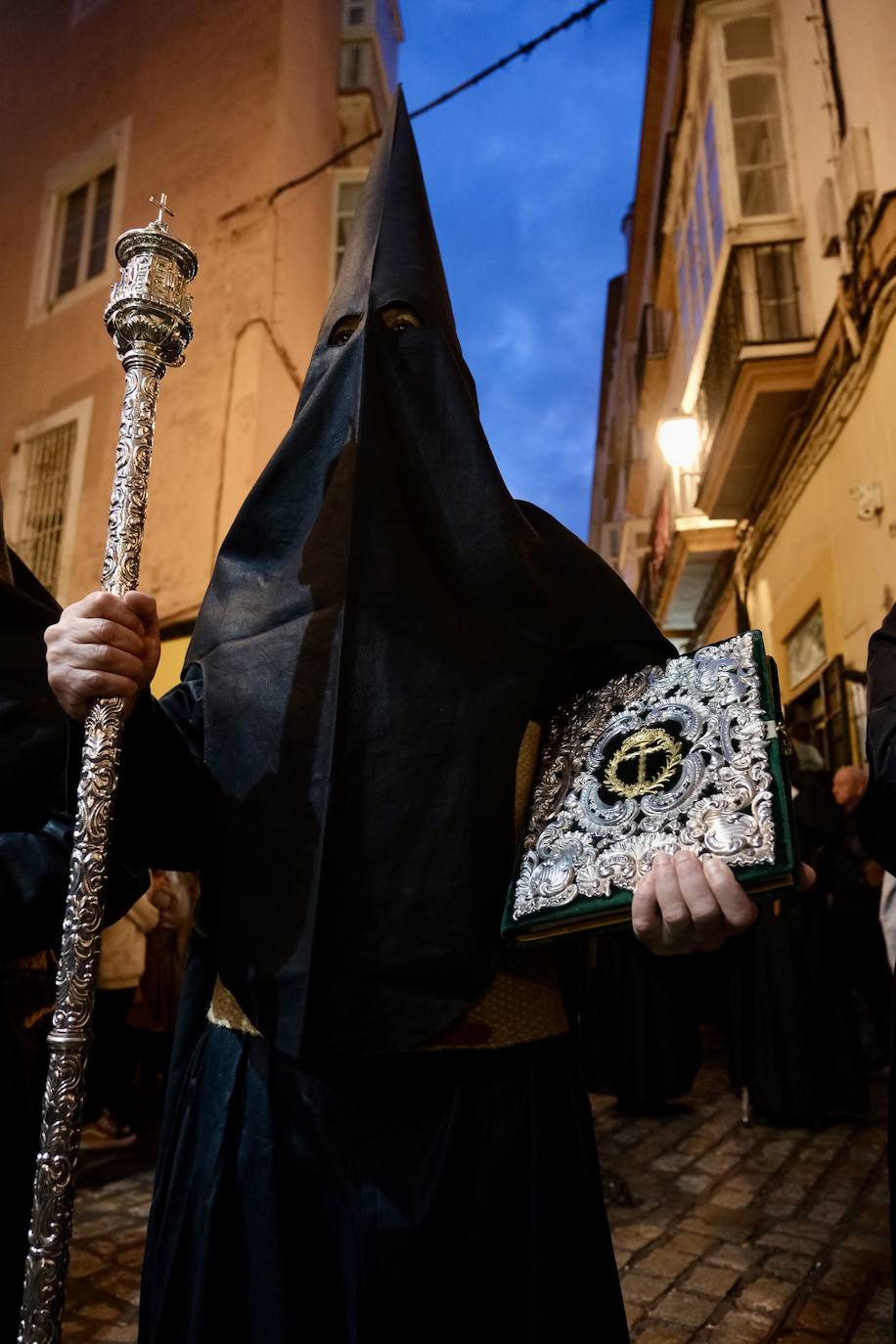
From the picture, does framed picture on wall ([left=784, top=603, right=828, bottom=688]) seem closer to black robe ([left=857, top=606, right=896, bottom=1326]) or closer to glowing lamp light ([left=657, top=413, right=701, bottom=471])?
glowing lamp light ([left=657, top=413, right=701, bottom=471])

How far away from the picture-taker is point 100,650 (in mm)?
1346

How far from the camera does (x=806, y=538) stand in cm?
935

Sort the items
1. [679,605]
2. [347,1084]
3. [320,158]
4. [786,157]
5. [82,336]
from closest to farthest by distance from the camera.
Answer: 1. [347,1084]
2. [786,157]
3. [82,336]
4. [320,158]
5. [679,605]

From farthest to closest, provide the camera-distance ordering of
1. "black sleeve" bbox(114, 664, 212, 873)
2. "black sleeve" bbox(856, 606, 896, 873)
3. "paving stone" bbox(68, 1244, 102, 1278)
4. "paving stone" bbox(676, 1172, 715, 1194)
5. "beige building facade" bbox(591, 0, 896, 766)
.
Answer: "beige building facade" bbox(591, 0, 896, 766)
"paving stone" bbox(676, 1172, 715, 1194)
"paving stone" bbox(68, 1244, 102, 1278)
"black sleeve" bbox(856, 606, 896, 873)
"black sleeve" bbox(114, 664, 212, 873)

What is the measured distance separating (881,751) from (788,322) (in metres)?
8.59

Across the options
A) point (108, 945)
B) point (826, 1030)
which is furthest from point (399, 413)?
point (826, 1030)

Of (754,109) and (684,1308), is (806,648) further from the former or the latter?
(684,1308)

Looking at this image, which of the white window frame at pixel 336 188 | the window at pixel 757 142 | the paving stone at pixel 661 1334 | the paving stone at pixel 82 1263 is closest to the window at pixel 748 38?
the window at pixel 757 142

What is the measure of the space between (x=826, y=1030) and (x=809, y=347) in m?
6.07

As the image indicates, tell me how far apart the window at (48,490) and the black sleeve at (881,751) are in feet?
29.7

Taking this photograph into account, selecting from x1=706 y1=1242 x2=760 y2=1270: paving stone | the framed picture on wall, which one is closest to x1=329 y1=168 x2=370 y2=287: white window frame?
the framed picture on wall

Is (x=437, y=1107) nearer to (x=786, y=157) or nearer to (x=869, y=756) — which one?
(x=869, y=756)

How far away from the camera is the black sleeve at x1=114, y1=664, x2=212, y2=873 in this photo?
1.45 metres

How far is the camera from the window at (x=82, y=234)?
1039cm
